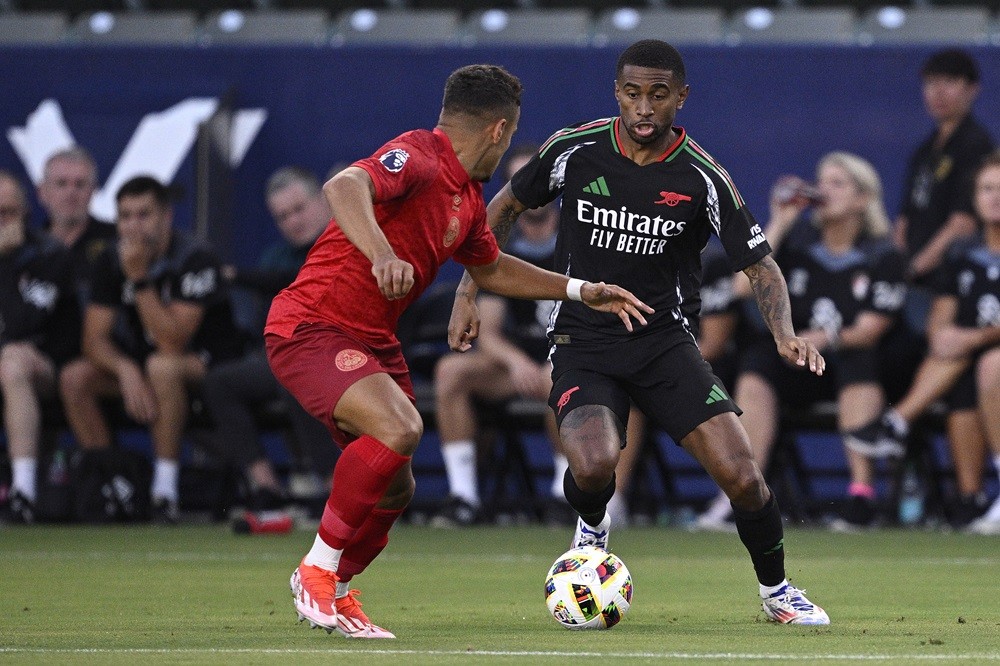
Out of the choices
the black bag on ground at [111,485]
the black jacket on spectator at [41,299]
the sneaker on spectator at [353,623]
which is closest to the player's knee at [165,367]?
the black bag on ground at [111,485]

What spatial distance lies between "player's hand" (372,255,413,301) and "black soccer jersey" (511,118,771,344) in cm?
173

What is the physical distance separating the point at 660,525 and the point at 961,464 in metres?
2.09

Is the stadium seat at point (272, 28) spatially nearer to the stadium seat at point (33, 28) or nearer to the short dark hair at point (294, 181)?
the stadium seat at point (33, 28)

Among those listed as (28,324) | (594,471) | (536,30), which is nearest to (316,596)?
(594,471)

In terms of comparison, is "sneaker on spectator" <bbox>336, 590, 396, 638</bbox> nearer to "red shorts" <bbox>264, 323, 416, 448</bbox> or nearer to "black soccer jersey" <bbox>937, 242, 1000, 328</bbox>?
"red shorts" <bbox>264, 323, 416, 448</bbox>

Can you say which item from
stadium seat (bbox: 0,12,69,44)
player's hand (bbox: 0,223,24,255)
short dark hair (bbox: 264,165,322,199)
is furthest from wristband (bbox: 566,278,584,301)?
stadium seat (bbox: 0,12,69,44)

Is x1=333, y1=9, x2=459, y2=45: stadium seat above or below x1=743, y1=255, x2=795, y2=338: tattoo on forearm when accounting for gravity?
above

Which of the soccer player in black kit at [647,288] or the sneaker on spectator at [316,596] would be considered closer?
the sneaker on spectator at [316,596]

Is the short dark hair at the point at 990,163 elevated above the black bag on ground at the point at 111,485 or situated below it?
above

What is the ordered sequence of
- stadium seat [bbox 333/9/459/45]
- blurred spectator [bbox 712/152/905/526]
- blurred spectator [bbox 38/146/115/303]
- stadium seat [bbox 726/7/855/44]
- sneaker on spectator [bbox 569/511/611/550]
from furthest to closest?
1. stadium seat [bbox 333/9/459/45]
2. stadium seat [bbox 726/7/855/44]
3. blurred spectator [bbox 38/146/115/303]
4. blurred spectator [bbox 712/152/905/526]
5. sneaker on spectator [bbox 569/511/611/550]

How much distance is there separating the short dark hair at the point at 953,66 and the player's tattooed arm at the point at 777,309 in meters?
5.69

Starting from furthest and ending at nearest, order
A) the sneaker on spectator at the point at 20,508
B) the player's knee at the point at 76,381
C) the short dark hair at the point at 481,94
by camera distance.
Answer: the player's knee at the point at 76,381, the sneaker on spectator at the point at 20,508, the short dark hair at the point at 481,94

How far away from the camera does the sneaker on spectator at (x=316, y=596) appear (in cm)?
559

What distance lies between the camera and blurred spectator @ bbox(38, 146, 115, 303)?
40.3 feet
